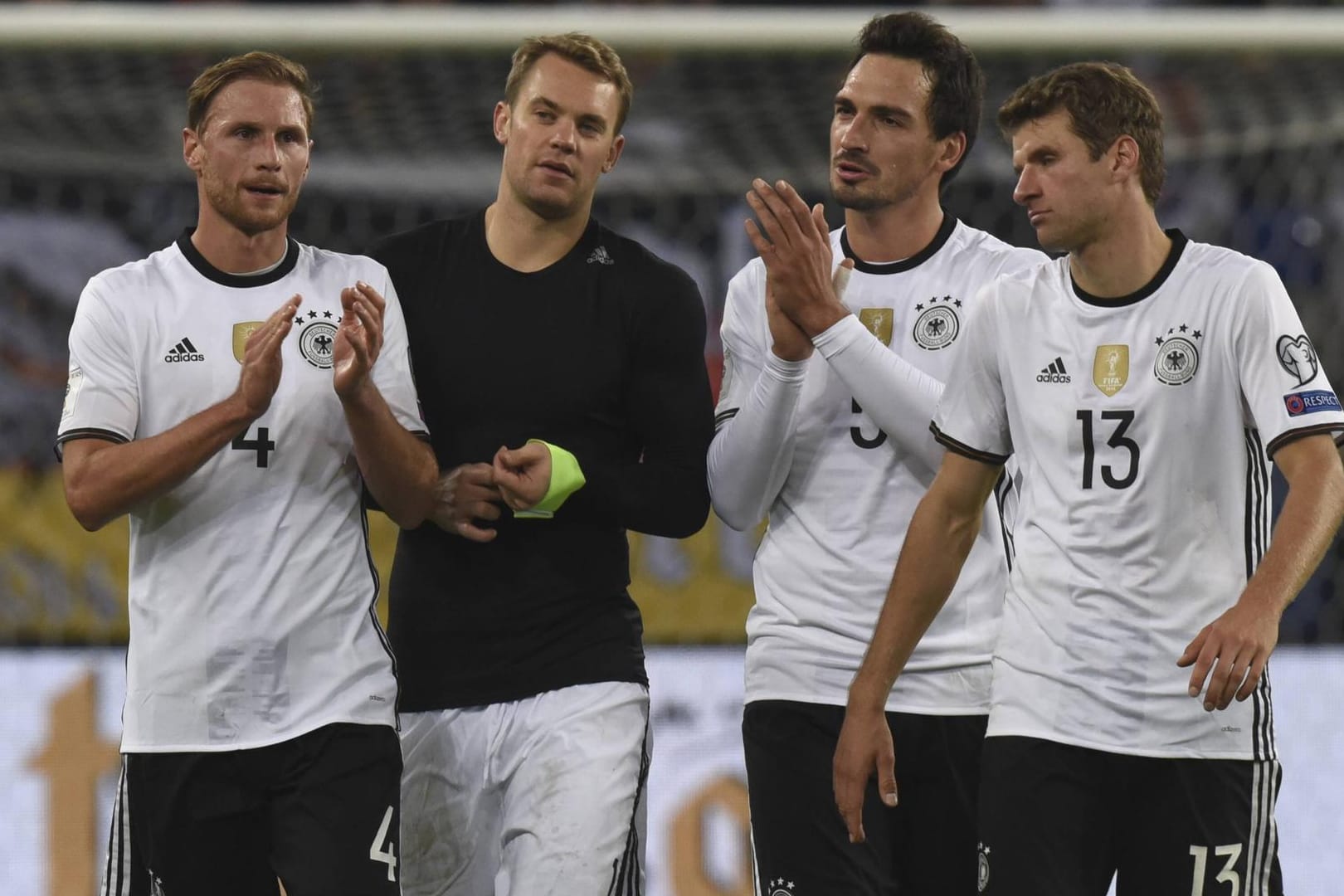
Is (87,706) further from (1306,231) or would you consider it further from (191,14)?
(1306,231)

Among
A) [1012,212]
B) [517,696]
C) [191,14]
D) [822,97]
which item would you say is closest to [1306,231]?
[1012,212]

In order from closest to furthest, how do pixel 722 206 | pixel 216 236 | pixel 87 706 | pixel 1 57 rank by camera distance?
pixel 216 236, pixel 87 706, pixel 1 57, pixel 722 206

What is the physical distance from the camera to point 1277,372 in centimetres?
341

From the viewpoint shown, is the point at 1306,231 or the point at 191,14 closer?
the point at 191,14

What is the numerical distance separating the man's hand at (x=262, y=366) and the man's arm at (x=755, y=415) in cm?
103

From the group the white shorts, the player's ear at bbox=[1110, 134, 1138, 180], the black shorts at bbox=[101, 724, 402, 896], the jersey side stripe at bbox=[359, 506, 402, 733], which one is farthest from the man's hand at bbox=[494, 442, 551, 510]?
the player's ear at bbox=[1110, 134, 1138, 180]

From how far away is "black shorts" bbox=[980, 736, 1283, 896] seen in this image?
340 centimetres

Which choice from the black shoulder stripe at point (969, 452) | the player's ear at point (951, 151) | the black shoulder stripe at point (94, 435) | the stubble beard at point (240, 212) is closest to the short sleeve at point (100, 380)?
the black shoulder stripe at point (94, 435)

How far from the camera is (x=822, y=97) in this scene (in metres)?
7.24

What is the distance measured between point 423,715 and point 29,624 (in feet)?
11.4

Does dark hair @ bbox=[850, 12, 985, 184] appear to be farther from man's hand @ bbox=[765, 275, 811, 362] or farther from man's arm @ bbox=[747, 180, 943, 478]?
man's hand @ bbox=[765, 275, 811, 362]

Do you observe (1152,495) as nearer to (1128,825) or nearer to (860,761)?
(1128,825)

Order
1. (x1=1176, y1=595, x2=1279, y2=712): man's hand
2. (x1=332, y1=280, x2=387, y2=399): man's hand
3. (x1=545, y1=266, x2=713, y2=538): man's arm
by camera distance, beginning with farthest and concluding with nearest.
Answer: (x1=545, y1=266, x2=713, y2=538): man's arm
(x1=332, y1=280, x2=387, y2=399): man's hand
(x1=1176, y1=595, x2=1279, y2=712): man's hand

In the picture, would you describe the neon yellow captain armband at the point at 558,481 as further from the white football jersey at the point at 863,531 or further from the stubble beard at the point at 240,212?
the stubble beard at the point at 240,212
